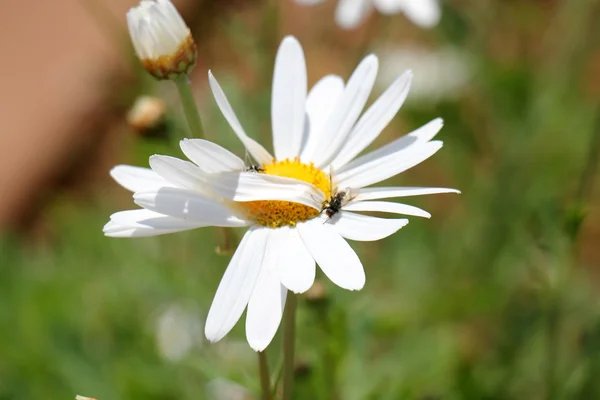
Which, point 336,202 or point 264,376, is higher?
point 336,202

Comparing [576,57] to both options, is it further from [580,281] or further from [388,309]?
[388,309]

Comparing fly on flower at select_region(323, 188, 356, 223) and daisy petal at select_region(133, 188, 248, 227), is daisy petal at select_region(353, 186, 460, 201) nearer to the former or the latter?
fly on flower at select_region(323, 188, 356, 223)

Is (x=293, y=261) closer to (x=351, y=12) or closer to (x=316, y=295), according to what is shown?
(x=316, y=295)

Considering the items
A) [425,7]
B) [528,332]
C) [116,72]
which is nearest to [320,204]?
[425,7]

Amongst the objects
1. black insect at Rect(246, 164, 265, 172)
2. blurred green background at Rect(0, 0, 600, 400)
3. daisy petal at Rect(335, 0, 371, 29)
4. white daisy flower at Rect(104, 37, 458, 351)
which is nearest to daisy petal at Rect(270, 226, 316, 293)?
white daisy flower at Rect(104, 37, 458, 351)

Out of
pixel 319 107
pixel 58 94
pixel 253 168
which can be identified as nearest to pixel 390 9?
pixel 319 107

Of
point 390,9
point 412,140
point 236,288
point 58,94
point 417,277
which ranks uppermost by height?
point 58,94
